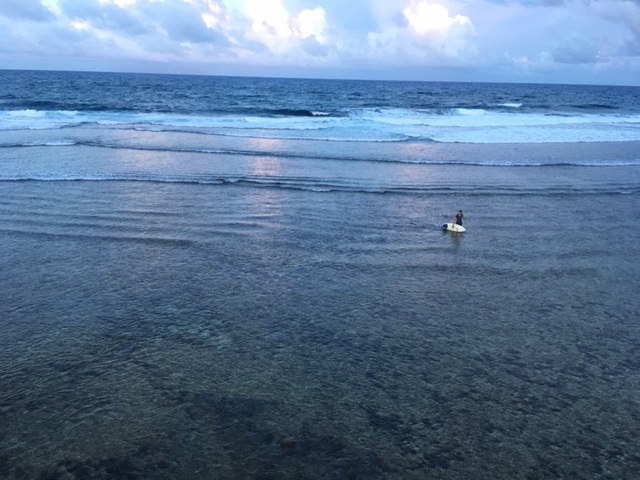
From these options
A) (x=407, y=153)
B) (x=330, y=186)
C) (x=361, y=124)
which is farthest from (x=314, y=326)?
(x=361, y=124)

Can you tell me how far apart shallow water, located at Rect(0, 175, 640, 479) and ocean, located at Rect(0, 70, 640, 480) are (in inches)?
1.6

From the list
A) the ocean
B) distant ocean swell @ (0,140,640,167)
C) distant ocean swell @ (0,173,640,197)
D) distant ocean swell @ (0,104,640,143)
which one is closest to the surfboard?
the ocean

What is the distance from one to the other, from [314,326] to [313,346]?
77 cm

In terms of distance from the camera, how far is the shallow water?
7039 millimetres

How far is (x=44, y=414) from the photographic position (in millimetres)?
7555

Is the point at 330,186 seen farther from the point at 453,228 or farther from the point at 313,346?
the point at 313,346

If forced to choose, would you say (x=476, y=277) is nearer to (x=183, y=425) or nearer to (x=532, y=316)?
(x=532, y=316)

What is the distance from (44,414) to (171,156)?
863 inches

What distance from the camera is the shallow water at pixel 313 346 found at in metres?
7.04

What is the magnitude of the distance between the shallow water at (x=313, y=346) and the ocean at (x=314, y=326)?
1.6 inches

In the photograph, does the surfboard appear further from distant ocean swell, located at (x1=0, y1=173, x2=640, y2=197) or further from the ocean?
distant ocean swell, located at (x1=0, y1=173, x2=640, y2=197)

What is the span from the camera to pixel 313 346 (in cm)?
953

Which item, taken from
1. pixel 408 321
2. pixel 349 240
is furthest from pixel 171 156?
pixel 408 321

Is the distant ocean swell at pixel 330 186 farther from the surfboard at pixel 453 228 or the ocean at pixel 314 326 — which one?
the surfboard at pixel 453 228
